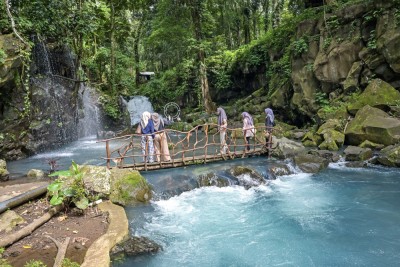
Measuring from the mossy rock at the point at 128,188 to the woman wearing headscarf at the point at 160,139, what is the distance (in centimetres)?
212

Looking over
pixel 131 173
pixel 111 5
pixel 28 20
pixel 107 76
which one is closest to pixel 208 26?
pixel 111 5

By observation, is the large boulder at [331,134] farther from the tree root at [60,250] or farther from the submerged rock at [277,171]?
the tree root at [60,250]

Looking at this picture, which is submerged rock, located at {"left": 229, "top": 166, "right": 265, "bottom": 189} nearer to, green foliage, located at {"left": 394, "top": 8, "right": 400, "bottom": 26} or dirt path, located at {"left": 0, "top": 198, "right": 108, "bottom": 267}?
dirt path, located at {"left": 0, "top": 198, "right": 108, "bottom": 267}

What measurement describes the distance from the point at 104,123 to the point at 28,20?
11206 mm

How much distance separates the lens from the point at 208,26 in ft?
90.0

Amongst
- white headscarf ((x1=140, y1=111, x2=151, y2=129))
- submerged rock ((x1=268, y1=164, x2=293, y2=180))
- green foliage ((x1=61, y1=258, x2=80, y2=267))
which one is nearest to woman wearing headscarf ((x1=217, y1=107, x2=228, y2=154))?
submerged rock ((x1=268, y1=164, x2=293, y2=180))

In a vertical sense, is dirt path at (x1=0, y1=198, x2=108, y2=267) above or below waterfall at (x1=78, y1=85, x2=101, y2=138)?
below

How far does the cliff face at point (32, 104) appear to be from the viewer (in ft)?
42.3

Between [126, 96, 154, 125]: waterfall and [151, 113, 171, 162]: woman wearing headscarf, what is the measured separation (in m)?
15.2

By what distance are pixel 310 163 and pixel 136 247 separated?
7.88 metres

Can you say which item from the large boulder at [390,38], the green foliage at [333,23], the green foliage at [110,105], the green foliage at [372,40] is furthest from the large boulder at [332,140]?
the green foliage at [110,105]

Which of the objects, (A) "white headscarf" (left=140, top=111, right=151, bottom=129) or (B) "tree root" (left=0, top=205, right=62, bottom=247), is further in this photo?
(A) "white headscarf" (left=140, top=111, right=151, bottom=129)

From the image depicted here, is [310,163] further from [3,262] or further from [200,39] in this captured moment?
[200,39]

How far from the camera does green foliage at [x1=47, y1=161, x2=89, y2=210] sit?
6.61 meters
